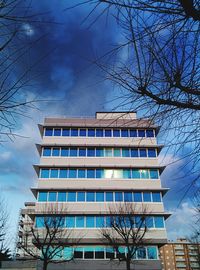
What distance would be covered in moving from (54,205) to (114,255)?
7530 mm

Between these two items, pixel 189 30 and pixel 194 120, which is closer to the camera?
pixel 189 30

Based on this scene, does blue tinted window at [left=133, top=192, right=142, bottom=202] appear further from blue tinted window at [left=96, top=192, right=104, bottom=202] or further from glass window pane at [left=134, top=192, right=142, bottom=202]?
blue tinted window at [left=96, top=192, right=104, bottom=202]

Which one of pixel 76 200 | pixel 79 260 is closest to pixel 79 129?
pixel 76 200

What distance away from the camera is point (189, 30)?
2.61 metres

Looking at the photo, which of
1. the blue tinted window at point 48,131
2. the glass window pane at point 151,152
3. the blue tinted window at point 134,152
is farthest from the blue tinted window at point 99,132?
the glass window pane at point 151,152

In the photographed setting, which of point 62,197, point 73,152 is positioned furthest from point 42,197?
point 73,152

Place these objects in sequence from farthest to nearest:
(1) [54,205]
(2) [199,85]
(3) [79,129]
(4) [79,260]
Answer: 1. (3) [79,129]
2. (1) [54,205]
3. (4) [79,260]
4. (2) [199,85]

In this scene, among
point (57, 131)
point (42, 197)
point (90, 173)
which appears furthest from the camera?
point (57, 131)

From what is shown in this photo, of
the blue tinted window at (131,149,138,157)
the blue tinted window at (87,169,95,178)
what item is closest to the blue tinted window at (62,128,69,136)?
the blue tinted window at (87,169,95,178)

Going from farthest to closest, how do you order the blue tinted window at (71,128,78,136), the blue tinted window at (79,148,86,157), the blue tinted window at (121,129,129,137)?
1. the blue tinted window at (71,128,78,136)
2. the blue tinted window at (121,129,129,137)
3. the blue tinted window at (79,148,86,157)

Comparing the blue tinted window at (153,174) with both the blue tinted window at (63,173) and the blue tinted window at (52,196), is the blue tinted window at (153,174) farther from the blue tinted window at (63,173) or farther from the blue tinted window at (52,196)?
the blue tinted window at (52,196)

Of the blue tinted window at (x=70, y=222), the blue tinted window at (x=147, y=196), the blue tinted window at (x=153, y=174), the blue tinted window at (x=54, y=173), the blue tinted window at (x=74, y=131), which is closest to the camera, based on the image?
the blue tinted window at (x=70, y=222)

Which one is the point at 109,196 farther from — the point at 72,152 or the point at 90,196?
the point at 72,152

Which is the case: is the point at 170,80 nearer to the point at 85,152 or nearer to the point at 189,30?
the point at 189,30
